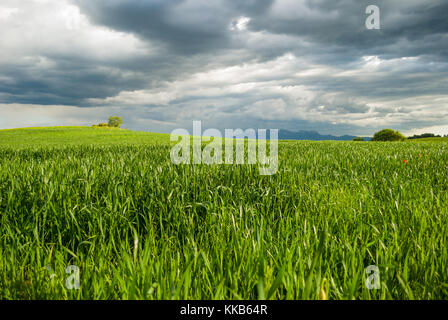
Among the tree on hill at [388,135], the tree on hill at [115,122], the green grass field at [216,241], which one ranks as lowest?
the green grass field at [216,241]

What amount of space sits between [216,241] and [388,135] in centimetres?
10045

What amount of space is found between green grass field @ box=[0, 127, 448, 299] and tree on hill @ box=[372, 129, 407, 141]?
93.8 metres

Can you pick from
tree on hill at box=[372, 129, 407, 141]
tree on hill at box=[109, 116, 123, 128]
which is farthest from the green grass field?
tree on hill at box=[109, 116, 123, 128]

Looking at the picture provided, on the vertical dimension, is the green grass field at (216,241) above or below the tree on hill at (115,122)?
below

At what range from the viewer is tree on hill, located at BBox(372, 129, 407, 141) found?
83188mm

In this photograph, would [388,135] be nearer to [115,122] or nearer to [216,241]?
[216,241]

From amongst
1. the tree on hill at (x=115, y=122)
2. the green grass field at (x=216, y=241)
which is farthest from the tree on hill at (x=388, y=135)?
the tree on hill at (x=115, y=122)

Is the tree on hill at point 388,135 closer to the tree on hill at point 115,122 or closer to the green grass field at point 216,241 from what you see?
the green grass field at point 216,241

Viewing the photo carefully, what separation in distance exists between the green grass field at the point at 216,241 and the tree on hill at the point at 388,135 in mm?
93781

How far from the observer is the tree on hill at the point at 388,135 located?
273 feet

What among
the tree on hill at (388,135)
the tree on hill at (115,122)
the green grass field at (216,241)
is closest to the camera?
the green grass field at (216,241)
